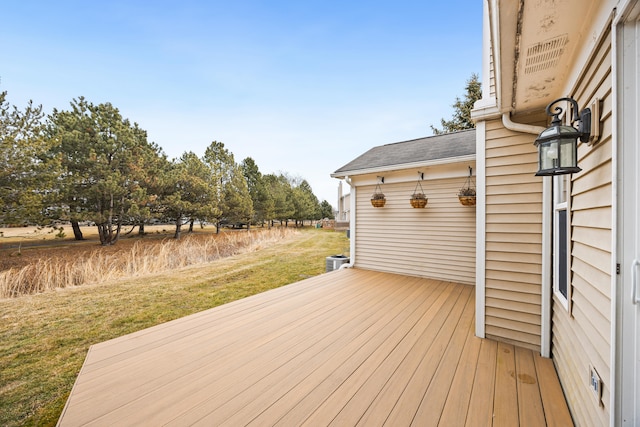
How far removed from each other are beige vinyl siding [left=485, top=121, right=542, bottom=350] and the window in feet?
0.52

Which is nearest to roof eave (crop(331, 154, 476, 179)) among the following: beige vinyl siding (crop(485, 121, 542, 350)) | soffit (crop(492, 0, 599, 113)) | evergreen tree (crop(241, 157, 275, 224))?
beige vinyl siding (crop(485, 121, 542, 350))

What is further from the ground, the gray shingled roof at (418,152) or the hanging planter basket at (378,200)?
the gray shingled roof at (418,152)

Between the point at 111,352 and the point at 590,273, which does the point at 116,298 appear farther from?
the point at 590,273

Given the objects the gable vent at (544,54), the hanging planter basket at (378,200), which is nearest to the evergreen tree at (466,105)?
the hanging planter basket at (378,200)

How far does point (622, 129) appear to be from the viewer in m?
0.94

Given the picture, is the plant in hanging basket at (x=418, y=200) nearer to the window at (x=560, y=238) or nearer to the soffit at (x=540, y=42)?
the window at (x=560, y=238)

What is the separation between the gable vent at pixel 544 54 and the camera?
1501 millimetres

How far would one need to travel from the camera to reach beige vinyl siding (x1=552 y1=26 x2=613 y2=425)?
1107mm

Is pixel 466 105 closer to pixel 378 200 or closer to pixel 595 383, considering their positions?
pixel 378 200

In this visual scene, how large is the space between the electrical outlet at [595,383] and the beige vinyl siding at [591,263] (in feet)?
0.11

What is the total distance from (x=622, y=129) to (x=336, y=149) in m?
20.0

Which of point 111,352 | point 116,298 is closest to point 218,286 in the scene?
point 116,298

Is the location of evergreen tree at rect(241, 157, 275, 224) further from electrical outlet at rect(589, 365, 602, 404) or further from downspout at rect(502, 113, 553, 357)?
electrical outlet at rect(589, 365, 602, 404)

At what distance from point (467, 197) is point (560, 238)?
7.36ft
